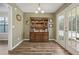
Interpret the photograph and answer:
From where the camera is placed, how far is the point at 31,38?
35.2 feet

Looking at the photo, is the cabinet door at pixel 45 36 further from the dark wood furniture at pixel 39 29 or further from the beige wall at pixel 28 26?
the beige wall at pixel 28 26

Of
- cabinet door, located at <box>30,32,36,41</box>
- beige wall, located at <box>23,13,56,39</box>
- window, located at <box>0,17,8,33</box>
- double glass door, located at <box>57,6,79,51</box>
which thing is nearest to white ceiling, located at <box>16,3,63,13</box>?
double glass door, located at <box>57,6,79,51</box>

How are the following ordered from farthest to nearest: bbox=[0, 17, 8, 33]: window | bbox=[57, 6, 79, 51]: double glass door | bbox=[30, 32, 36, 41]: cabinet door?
1. bbox=[0, 17, 8, 33]: window
2. bbox=[30, 32, 36, 41]: cabinet door
3. bbox=[57, 6, 79, 51]: double glass door

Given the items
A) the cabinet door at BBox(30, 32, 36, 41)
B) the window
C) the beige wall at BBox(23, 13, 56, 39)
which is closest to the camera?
the cabinet door at BBox(30, 32, 36, 41)

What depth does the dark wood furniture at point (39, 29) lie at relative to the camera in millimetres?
10703

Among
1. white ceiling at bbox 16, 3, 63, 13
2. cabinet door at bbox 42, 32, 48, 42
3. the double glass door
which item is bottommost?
cabinet door at bbox 42, 32, 48, 42

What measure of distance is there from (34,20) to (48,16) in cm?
127

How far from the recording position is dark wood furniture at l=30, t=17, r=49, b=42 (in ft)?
35.1

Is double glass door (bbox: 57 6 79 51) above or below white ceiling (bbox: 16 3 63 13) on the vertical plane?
below

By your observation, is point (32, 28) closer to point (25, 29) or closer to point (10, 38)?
point (25, 29)

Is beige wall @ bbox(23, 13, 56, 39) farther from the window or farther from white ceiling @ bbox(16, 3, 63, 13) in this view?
white ceiling @ bbox(16, 3, 63, 13)

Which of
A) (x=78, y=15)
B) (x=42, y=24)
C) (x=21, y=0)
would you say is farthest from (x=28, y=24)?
(x=21, y=0)

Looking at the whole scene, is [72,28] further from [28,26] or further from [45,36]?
[28,26]
